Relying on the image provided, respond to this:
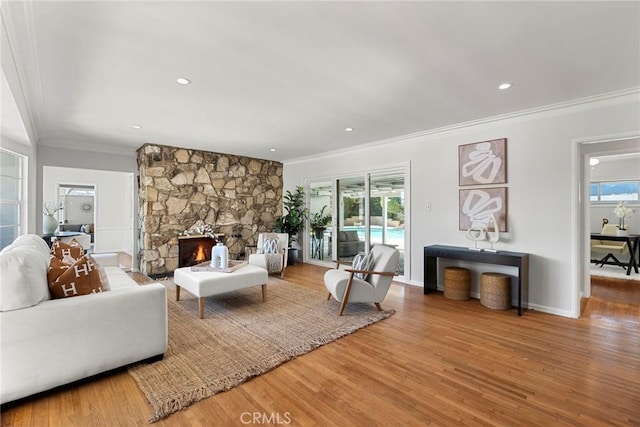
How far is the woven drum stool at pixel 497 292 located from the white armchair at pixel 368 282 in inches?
51.2

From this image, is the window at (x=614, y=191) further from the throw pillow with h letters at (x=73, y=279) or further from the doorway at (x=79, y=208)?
the doorway at (x=79, y=208)

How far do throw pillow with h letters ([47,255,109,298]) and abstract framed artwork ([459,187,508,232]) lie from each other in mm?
4403

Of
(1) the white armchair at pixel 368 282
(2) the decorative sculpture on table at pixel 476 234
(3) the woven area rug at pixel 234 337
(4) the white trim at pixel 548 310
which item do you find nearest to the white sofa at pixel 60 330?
(3) the woven area rug at pixel 234 337

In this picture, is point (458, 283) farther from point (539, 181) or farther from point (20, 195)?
point (20, 195)

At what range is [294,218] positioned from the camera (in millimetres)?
6895

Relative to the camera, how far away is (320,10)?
1.83 meters

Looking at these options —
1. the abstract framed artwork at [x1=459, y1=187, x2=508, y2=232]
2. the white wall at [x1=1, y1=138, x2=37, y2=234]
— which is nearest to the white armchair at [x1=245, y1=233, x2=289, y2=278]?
the abstract framed artwork at [x1=459, y1=187, x2=508, y2=232]

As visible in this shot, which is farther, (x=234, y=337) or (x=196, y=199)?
(x=196, y=199)

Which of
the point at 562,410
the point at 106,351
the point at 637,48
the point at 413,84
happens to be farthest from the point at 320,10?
the point at 562,410

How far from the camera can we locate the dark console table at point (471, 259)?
11.6 ft

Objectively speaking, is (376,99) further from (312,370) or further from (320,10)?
(312,370)

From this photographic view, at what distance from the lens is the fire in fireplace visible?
18.6 ft

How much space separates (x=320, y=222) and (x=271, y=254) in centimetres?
177

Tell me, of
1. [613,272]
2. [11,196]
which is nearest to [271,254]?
[11,196]
